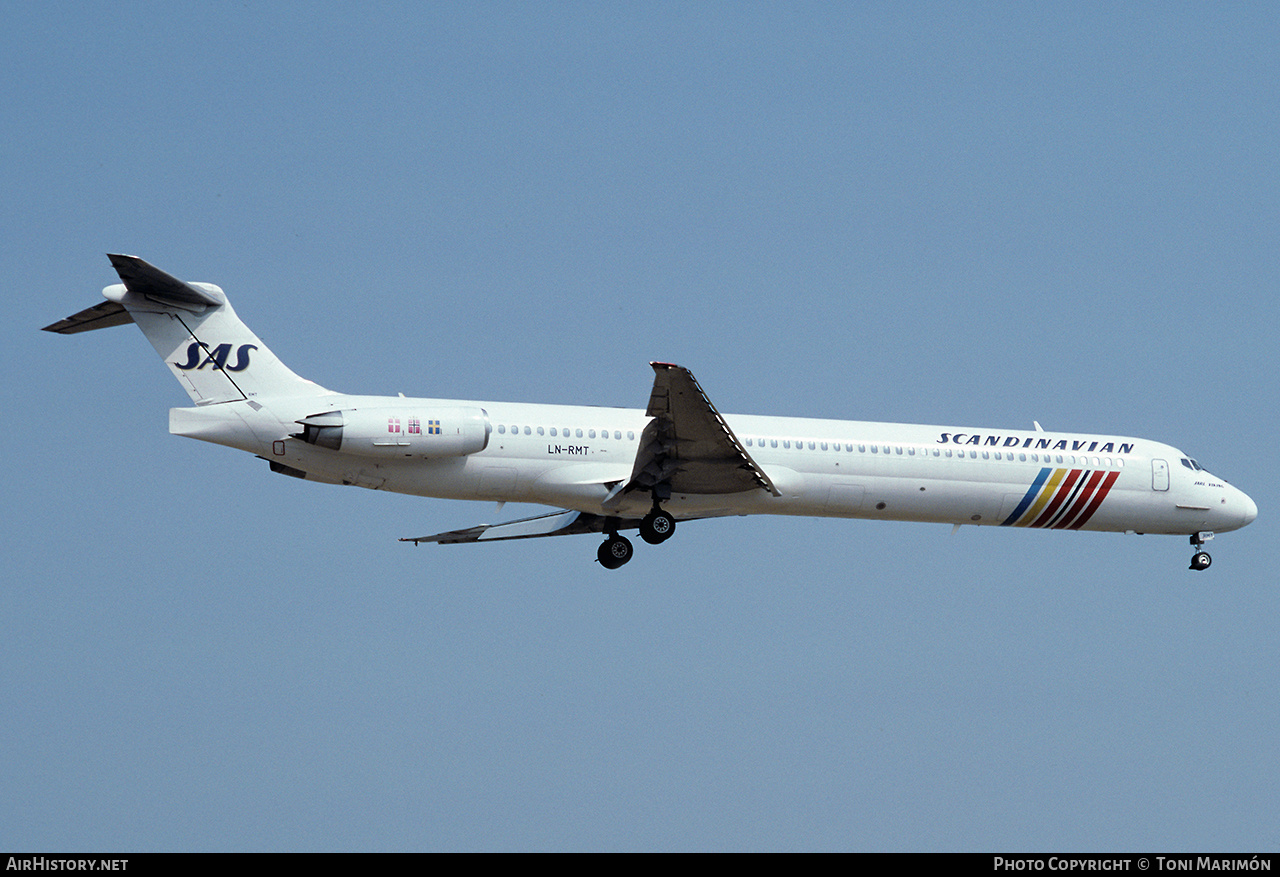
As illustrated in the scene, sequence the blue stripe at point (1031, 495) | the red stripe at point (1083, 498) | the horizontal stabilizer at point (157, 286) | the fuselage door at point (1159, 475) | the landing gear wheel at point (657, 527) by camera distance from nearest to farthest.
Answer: the horizontal stabilizer at point (157, 286) < the landing gear wheel at point (657, 527) < the blue stripe at point (1031, 495) < the red stripe at point (1083, 498) < the fuselage door at point (1159, 475)

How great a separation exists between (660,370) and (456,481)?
4.32 metres

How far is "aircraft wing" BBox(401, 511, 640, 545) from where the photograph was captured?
28188 mm

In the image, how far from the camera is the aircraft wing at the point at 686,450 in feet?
76.1

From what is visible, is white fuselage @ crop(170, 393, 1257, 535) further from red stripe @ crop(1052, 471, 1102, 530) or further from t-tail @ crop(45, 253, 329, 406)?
t-tail @ crop(45, 253, 329, 406)

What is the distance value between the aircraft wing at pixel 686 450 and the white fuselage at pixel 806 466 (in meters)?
0.46

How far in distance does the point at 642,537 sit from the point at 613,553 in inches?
66.5

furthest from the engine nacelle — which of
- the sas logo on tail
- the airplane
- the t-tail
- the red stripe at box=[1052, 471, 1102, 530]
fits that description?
the red stripe at box=[1052, 471, 1102, 530]

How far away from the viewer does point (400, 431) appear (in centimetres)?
2303

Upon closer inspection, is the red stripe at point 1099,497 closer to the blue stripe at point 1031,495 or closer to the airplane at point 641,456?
the airplane at point 641,456

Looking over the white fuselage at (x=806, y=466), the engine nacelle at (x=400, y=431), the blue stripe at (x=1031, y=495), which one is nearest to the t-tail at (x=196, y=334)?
the white fuselage at (x=806, y=466)

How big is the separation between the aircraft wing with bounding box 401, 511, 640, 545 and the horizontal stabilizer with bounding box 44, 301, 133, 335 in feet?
24.9

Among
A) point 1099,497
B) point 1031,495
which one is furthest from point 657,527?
point 1099,497

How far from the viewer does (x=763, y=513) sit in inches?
1047

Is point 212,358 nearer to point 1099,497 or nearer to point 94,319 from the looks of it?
point 94,319
